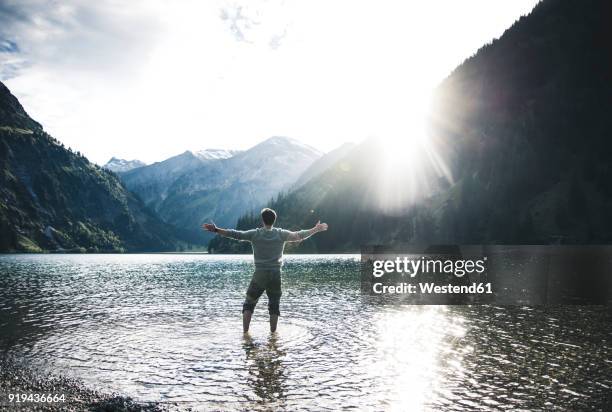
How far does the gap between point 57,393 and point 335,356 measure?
8884mm

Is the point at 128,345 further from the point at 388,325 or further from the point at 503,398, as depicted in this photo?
the point at 503,398

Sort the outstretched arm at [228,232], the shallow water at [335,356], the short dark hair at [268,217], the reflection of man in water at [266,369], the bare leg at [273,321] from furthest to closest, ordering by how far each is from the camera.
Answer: the bare leg at [273,321] < the short dark hair at [268,217] < the outstretched arm at [228,232] < the reflection of man in water at [266,369] < the shallow water at [335,356]

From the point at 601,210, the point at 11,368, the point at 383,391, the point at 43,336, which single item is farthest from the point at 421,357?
the point at 601,210

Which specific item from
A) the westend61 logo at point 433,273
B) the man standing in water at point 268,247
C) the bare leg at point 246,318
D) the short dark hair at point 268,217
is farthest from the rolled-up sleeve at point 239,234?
the westend61 logo at point 433,273

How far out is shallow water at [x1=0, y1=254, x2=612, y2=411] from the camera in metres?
11.7

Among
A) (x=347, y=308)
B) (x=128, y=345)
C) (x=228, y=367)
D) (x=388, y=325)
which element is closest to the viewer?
(x=228, y=367)

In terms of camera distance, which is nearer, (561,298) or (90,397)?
(90,397)

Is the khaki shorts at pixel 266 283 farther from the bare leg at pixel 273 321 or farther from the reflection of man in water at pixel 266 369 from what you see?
the reflection of man in water at pixel 266 369

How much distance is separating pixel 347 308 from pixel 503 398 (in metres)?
19.2

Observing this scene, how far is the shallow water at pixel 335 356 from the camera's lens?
38.3 ft

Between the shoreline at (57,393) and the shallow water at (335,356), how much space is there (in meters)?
0.48

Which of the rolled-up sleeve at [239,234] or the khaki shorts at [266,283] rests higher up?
the rolled-up sleeve at [239,234]

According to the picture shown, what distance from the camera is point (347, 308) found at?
3044 centimetres

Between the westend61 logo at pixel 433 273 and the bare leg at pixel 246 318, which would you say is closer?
the bare leg at pixel 246 318
